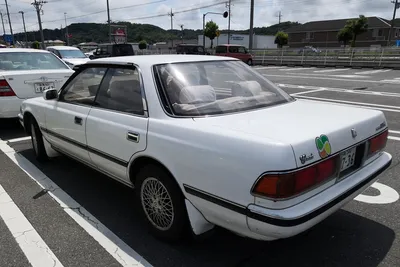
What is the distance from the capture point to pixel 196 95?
2748 mm

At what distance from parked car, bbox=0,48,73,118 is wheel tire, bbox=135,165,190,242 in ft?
14.2

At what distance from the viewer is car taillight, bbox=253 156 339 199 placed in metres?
1.94

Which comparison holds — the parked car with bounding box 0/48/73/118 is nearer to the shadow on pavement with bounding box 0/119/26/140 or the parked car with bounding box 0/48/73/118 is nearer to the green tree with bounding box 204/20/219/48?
the shadow on pavement with bounding box 0/119/26/140

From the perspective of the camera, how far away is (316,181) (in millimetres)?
2143

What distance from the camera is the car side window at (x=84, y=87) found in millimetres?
3484

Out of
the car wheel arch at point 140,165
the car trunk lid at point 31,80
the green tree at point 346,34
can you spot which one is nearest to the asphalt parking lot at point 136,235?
the car wheel arch at point 140,165

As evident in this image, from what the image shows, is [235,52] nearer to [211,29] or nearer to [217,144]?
[217,144]

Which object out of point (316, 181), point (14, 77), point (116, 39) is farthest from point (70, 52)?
point (116, 39)

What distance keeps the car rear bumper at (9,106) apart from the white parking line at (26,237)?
292cm

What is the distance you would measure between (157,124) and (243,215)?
97cm

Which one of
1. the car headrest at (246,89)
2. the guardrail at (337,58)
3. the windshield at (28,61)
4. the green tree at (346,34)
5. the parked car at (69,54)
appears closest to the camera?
the car headrest at (246,89)

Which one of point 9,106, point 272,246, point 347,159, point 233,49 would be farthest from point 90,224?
point 233,49

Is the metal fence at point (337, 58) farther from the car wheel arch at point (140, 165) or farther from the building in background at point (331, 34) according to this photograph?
the building in background at point (331, 34)

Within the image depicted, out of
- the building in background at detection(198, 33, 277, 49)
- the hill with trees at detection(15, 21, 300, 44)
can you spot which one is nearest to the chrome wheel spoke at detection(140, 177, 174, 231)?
the building in background at detection(198, 33, 277, 49)
